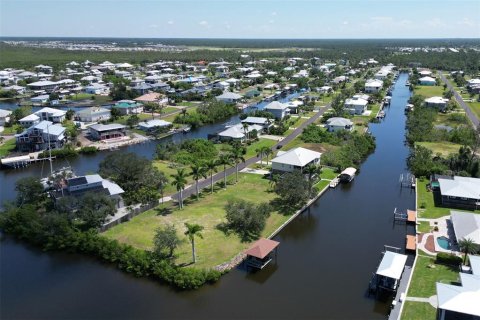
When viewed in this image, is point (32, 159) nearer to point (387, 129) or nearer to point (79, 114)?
point (79, 114)

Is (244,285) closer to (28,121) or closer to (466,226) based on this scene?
(466,226)

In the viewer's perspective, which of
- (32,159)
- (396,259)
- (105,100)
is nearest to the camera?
(396,259)

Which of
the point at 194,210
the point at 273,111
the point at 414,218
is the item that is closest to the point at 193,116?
the point at 273,111

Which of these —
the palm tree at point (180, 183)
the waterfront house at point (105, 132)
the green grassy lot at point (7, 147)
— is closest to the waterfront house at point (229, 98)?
the waterfront house at point (105, 132)

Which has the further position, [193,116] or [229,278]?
[193,116]

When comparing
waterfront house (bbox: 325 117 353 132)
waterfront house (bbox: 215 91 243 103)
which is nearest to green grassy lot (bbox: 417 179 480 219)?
waterfront house (bbox: 325 117 353 132)

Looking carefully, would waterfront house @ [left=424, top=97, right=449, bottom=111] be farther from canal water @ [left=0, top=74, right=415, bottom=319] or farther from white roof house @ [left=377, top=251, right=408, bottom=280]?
Result: white roof house @ [left=377, top=251, right=408, bottom=280]

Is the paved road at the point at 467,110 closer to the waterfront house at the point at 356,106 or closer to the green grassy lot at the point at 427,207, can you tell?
the waterfront house at the point at 356,106
